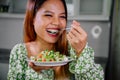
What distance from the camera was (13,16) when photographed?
1871 mm

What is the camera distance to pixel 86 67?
176 cm

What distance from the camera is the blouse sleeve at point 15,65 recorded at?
1889 mm

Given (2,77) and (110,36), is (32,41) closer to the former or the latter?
(2,77)

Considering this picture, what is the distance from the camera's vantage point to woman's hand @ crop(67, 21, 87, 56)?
1765mm

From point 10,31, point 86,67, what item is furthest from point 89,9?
point 10,31

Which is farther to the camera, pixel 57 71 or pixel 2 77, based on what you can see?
pixel 2 77

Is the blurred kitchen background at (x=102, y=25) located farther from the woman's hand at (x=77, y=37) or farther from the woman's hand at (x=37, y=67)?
the woman's hand at (x=37, y=67)

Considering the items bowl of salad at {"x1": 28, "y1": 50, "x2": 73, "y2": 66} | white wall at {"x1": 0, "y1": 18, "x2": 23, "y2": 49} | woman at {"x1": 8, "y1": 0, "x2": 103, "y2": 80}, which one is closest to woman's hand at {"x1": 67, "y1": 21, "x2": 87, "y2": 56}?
woman at {"x1": 8, "y1": 0, "x2": 103, "y2": 80}

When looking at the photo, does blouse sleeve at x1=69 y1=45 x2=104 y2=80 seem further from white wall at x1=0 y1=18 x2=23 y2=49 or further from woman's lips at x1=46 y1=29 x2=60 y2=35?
white wall at x1=0 y1=18 x2=23 y2=49

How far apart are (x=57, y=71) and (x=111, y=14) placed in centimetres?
57

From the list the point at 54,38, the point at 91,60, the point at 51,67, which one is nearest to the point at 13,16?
the point at 54,38

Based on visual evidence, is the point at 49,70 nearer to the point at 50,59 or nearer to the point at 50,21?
the point at 50,59

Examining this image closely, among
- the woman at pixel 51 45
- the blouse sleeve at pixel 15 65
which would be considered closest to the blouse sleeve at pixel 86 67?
the woman at pixel 51 45

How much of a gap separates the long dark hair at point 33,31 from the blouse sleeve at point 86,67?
61 millimetres
